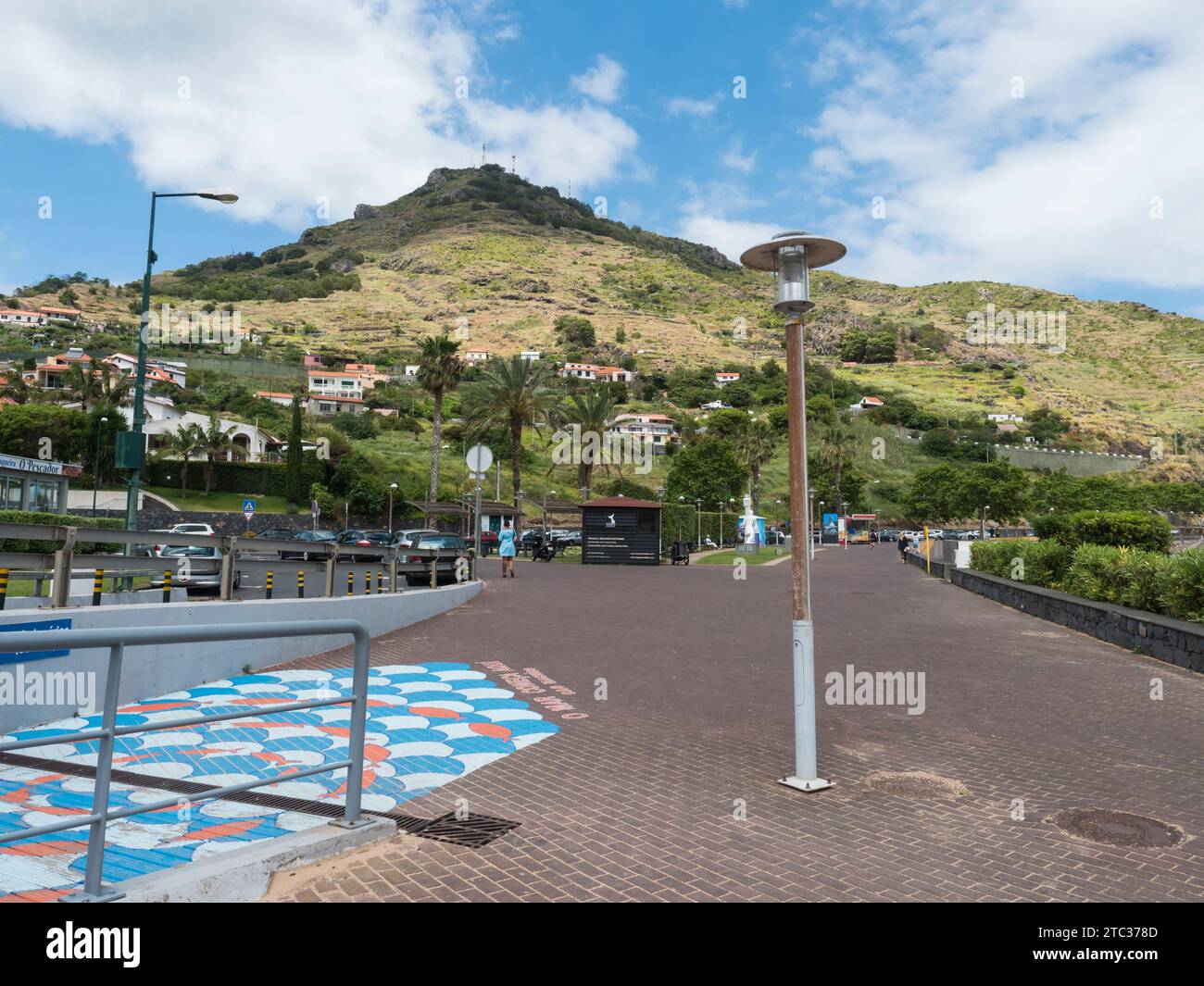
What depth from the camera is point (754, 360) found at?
178m

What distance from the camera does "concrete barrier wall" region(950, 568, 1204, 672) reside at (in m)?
10.3

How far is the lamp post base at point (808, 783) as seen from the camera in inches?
212

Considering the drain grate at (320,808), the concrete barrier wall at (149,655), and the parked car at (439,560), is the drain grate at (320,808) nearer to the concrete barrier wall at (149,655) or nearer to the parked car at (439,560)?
the concrete barrier wall at (149,655)

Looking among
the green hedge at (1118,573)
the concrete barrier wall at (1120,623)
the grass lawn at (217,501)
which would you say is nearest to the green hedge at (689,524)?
the green hedge at (1118,573)

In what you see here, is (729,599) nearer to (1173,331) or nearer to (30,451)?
(30,451)

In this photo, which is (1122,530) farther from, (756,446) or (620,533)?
(756,446)

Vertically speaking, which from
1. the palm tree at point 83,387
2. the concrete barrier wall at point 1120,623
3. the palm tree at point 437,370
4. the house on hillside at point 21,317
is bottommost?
the concrete barrier wall at point 1120,623

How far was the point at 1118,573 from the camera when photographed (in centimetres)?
1384

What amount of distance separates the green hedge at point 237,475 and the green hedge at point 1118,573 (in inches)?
2102

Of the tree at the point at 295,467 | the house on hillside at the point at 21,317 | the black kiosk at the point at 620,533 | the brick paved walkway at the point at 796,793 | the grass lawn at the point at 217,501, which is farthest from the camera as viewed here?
the house on hillside at the point at 21,317

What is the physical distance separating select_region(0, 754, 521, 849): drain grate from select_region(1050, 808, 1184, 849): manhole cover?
10.8 feet
